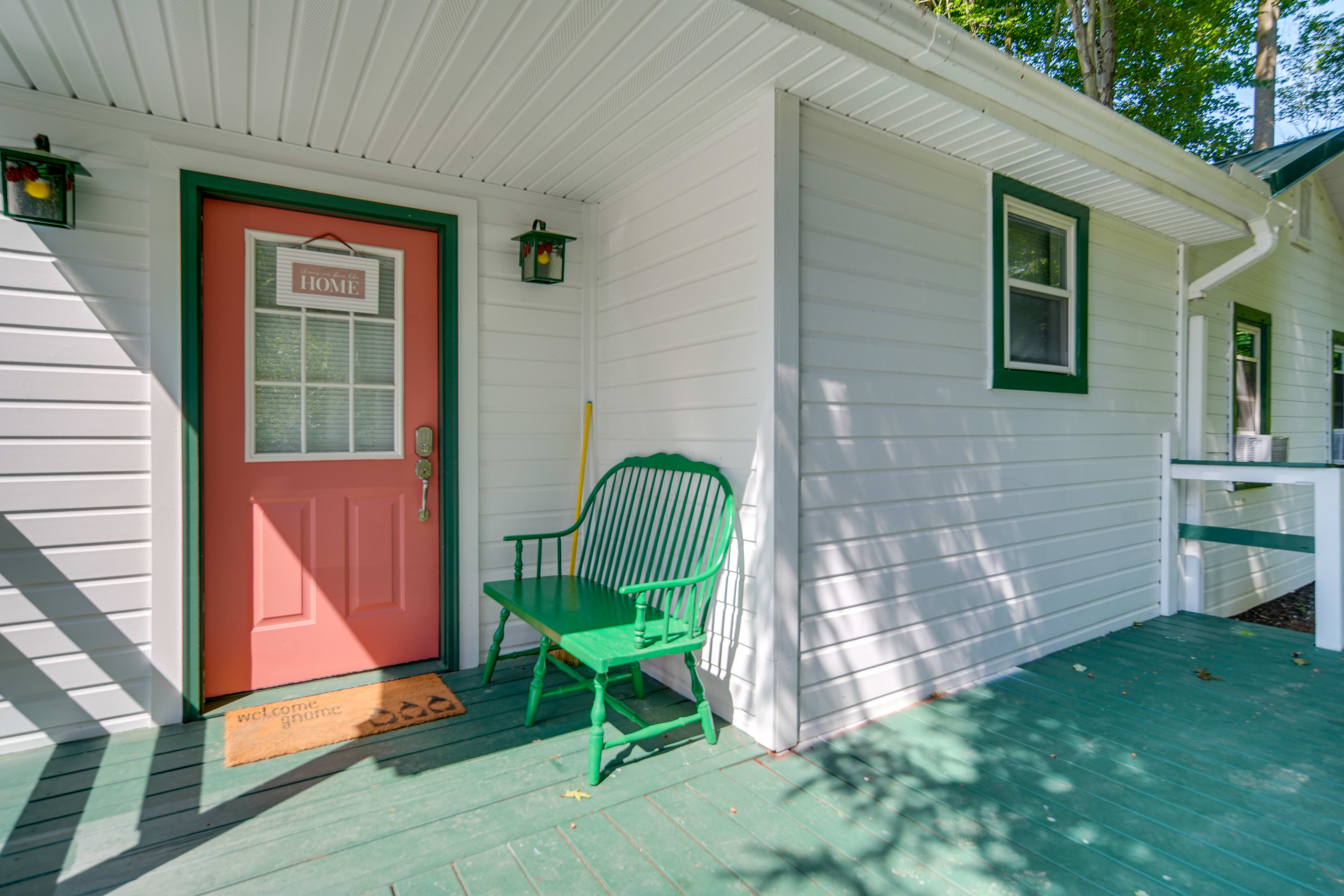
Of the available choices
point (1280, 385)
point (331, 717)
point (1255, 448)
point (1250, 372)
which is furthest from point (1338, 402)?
point (331, 717)

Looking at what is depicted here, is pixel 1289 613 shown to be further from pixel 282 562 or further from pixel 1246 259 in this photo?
pixel 282 562

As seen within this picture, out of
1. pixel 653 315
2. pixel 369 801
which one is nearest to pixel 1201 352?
pixel 653 315

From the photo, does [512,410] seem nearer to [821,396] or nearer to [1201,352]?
[821,396]

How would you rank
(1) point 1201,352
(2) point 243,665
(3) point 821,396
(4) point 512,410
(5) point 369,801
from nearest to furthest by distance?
(5) point 369,801
(3) point 821,396
(2) point 243,665
(4) point 512,410
(1) point 1201,352

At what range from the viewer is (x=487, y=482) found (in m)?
3.36

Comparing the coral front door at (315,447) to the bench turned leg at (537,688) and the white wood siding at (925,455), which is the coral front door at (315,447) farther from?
the white wood siding at (925,455)

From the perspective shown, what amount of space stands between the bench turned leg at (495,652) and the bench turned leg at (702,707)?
85 cm

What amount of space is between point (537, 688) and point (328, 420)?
60.2 inches

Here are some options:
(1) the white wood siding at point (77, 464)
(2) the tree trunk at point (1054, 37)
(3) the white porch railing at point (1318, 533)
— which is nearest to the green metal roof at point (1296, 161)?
(3) the white porch railing at point (1318, 533)

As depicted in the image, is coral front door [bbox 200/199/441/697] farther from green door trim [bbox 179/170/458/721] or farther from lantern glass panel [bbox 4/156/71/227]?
lantern glass panel [bbox 4/156/71/227]

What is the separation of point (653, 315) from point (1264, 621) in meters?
5.31

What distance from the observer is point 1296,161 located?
165 inches

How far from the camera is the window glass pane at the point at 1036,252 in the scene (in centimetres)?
350

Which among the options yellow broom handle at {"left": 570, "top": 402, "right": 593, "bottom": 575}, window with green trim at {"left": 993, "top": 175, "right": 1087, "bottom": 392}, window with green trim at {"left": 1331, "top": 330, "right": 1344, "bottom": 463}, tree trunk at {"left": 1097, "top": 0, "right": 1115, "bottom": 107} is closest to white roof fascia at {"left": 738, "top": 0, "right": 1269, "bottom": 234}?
window with green trim at {"left": 993, "top": 175, "right": 1087, "bottom": 392}
